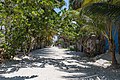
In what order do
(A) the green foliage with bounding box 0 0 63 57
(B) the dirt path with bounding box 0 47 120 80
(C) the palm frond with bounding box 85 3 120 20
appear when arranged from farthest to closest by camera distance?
1. (A) the green foliage with bounding box 0 0 63 57
2. (C) the palm frond with bounding box 85 3 120 20
3. (B) the dirt path with bounding box 0 47 120 80

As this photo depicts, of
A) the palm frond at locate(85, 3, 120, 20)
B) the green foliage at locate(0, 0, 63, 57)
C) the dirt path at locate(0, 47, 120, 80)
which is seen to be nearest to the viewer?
the dirt path at locate(0, 47, 120, 80)

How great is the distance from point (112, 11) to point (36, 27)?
6546mm

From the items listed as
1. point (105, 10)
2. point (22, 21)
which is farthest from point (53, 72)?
point (22, 21)

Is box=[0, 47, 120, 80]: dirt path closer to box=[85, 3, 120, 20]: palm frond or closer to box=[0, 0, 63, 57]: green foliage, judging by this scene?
box=[0, 0, 63, 57]: green foliage

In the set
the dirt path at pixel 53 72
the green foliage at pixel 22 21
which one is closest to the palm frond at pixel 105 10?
the green foliage at pixel 22 21

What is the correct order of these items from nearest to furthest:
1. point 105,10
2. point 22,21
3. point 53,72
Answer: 1. point 53,72
2. point 105,10
3. point 22,21

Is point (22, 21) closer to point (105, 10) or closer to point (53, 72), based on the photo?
point (53, 72)

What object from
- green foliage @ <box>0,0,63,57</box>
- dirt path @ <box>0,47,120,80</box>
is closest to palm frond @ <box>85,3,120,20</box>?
green foliage @ <box>0,0,63,57</box>

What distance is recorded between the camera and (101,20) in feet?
45.4

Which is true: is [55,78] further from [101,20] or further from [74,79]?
[101,20]

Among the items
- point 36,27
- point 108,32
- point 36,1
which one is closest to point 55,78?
point 36,1

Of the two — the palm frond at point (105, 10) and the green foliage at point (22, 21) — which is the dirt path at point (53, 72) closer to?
the green foliage at point (22, 21)

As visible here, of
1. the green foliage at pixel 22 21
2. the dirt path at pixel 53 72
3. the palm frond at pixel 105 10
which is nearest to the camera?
the dirt path at pixel 53 72

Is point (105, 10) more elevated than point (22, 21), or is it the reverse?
point (105, 10)
